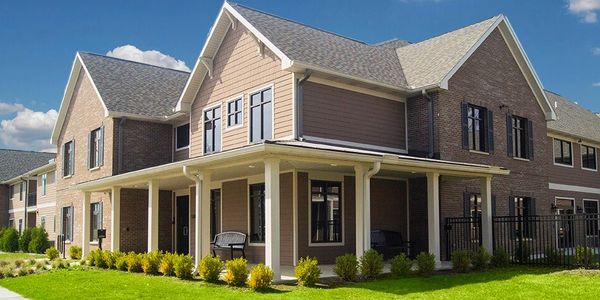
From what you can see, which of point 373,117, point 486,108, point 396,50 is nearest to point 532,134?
point 486,108

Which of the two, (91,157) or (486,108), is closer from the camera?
(486,108)

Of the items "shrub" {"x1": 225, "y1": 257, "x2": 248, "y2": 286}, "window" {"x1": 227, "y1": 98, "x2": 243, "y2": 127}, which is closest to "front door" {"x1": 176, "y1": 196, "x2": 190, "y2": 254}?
"window" {"x1": 227, "y1": 98, "x2": 243, "y2": 127}

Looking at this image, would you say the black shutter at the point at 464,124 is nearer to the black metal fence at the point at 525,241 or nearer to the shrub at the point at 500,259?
the black metal fence at the point at 525,241

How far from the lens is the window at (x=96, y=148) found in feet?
85.3

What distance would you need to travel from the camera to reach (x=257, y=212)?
→ 19672mm

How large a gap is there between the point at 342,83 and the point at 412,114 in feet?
10.0

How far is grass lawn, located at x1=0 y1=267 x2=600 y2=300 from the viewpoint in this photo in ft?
41.1

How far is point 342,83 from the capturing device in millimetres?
19266

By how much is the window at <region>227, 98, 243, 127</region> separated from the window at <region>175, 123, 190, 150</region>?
4649mm

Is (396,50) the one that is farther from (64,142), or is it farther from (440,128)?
(64,142)

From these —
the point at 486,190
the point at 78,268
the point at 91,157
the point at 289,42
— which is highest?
the point at 289,42

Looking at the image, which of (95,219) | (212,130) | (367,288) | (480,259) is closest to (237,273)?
(367,288)

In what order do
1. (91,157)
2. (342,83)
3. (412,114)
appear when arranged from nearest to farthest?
(342,83), (412,114), (91,157)

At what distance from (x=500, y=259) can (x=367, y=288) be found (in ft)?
21.8
